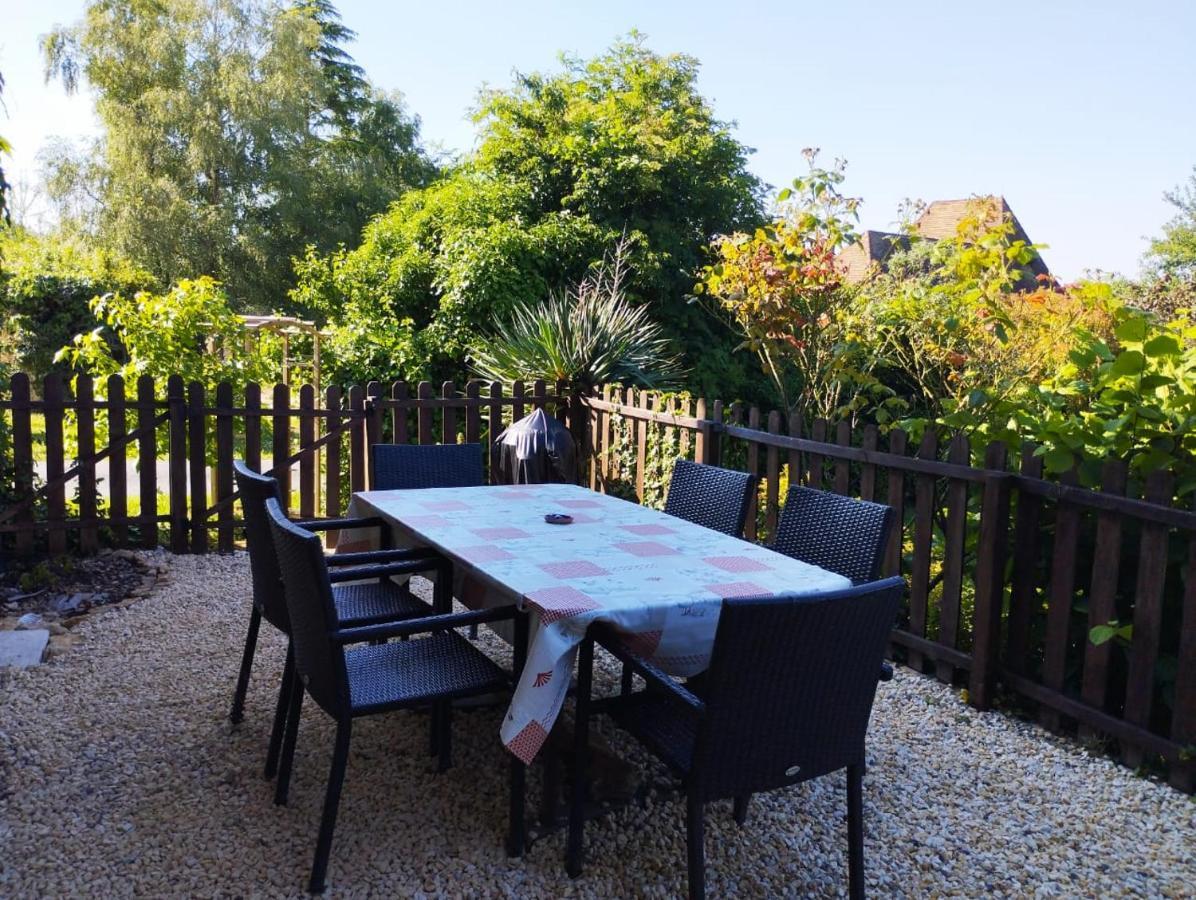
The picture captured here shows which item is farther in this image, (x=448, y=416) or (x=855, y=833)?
(x=448, y=416)

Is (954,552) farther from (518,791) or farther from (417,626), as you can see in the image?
(417,626)

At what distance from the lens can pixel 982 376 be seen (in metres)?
5.41

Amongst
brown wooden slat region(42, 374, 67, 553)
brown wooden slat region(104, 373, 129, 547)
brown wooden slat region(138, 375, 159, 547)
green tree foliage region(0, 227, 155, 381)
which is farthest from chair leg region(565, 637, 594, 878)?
green tree foliage region(0, 227, 155, 381)

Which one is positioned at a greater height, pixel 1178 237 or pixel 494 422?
pixel 1178 237

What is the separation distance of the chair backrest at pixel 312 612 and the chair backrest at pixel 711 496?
1.60m

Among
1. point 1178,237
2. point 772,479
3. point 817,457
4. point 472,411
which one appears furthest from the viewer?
point 1178,237

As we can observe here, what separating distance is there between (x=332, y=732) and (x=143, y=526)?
321cm

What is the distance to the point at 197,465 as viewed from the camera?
5.69 m

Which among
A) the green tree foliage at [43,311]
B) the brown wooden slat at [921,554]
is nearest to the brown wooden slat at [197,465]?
the brown wooden slat at [921,554]

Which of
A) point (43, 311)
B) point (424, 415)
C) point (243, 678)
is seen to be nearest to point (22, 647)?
point (243, 678)

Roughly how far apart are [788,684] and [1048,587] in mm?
2068

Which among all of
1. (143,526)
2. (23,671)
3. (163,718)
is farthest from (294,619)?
(143,526)

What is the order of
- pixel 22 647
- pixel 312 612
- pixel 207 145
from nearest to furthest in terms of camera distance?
pixel 312 612 → pixel 22 647 → pixel 207 145

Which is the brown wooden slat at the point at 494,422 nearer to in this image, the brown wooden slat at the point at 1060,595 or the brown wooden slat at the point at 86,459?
the brown wooden slat at the point at 86,459
